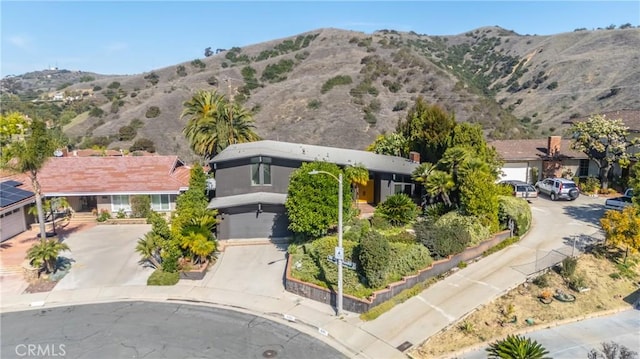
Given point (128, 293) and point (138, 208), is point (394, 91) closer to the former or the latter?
point (138, 208)

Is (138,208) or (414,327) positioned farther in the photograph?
(138,208)

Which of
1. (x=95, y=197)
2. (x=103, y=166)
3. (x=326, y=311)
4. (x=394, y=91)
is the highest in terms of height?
(x=394, y=91)

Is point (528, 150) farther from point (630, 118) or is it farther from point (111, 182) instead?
point (111, 182)

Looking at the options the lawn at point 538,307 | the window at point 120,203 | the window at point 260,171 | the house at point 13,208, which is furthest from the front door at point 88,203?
the lawn at point 538,307

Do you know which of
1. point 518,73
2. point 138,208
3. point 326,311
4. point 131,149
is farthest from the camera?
point 518,73

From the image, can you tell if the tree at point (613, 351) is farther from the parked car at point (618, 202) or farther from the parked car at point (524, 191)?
the parked car at point (524, 191)

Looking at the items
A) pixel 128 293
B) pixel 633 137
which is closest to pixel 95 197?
pixel 128 293

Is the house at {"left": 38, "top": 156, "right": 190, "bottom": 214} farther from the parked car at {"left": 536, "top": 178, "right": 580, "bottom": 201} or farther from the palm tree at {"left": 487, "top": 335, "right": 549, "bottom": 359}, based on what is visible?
the parked car at {"left": 536, "top": 178, "right": 580, "bottom": 201}

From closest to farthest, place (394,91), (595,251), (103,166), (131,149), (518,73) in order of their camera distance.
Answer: (595,251)
(103,166)
(131,149)
(394,91)
(518,73)
